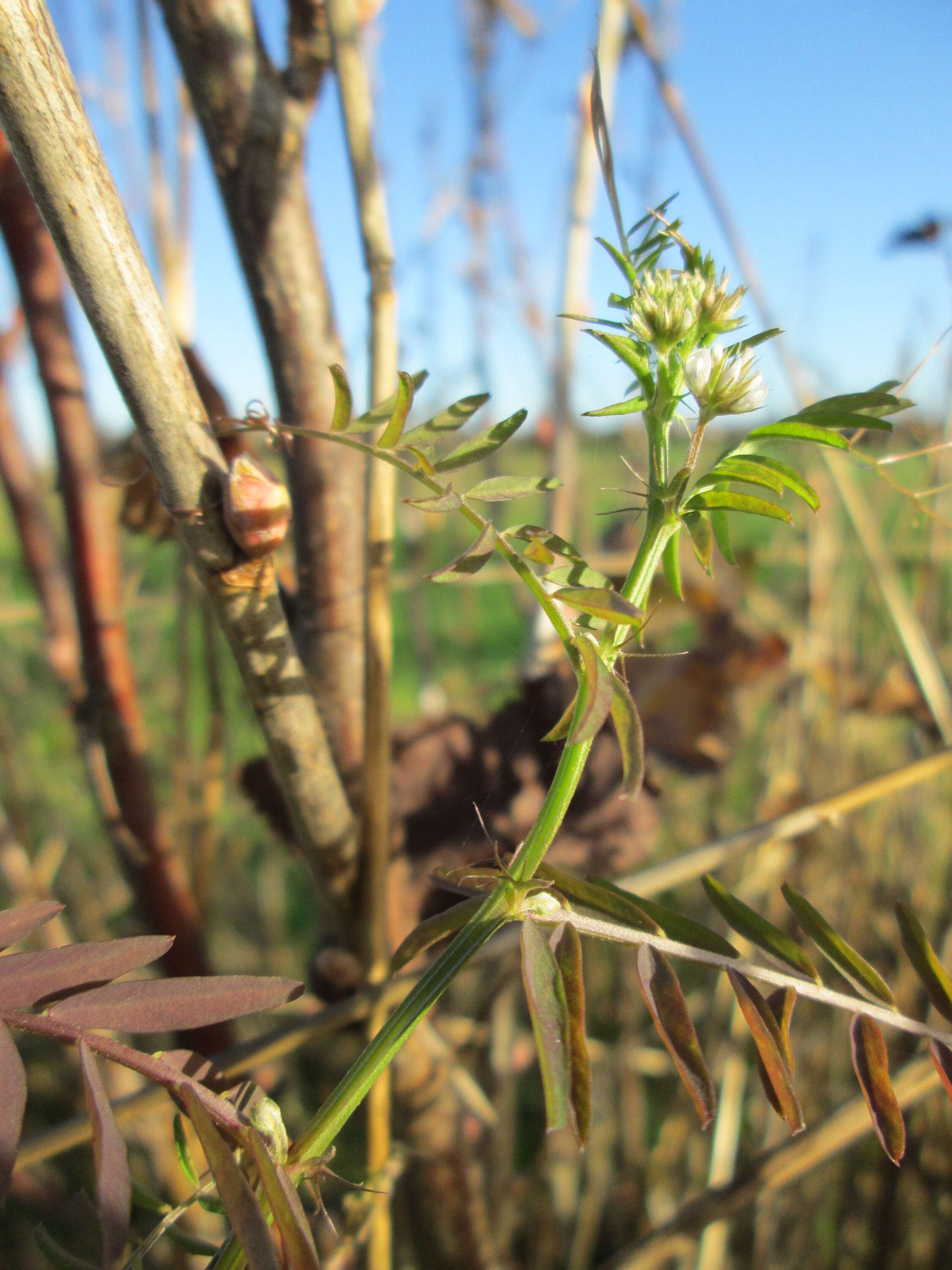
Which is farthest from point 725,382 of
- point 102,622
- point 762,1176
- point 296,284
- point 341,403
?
point 762,1176

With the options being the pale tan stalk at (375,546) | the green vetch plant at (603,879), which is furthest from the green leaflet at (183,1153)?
the pale tan stalk at (375,546)

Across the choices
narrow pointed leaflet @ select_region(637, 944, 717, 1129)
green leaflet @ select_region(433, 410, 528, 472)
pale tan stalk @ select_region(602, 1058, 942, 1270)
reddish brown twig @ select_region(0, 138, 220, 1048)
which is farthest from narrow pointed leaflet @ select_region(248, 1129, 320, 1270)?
pale tan stalk @ select_region(602, 1058, 942, 1270)

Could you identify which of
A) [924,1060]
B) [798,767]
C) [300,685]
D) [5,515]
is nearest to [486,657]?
[798,767]

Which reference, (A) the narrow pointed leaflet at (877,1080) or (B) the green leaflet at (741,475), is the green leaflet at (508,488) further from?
(A) the narrow pointed leaflet at (877,1080)

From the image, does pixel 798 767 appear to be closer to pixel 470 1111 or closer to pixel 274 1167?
pixel 470 1111

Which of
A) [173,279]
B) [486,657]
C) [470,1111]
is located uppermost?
[173,279]

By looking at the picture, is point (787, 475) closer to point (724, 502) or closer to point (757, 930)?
point (724, 502)
